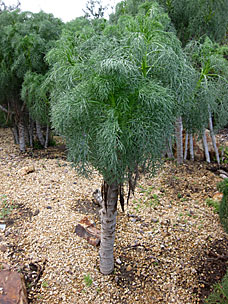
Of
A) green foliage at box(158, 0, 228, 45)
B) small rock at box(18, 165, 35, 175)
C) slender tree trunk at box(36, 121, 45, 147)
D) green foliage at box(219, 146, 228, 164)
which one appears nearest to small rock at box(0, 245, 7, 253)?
small rock at box(18, 165, 35, 175)

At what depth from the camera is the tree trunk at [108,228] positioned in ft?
7.78

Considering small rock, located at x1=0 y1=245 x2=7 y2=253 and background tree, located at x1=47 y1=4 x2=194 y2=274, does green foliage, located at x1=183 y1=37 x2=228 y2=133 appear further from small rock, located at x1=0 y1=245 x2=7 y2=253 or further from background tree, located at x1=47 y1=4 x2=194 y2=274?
small rock, located at x1=0 y1=245 x2=7 y2=253

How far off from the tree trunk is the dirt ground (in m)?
0.16

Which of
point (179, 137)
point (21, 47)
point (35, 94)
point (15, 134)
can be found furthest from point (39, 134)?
point (179, 137)

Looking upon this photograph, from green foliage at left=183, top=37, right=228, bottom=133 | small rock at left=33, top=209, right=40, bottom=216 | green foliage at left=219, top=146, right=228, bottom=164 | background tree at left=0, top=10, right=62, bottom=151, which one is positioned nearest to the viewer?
green foliage at left=183, top=37, right=228, bottom=133

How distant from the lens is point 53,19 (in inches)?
244

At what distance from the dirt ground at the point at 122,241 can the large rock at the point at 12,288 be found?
18cm

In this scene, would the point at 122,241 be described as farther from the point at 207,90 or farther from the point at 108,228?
the point at 207,90

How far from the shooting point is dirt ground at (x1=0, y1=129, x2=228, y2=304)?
2658mm

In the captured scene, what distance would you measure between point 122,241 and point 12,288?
54.9 inches

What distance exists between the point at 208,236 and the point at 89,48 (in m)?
2.83

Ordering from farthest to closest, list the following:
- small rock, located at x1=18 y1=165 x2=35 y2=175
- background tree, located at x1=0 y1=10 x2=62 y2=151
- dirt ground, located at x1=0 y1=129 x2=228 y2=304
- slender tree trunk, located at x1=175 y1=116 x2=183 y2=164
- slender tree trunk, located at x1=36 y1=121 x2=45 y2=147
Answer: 1. slender tree trunk, located at x1=36 y1=121 x2=45 y2=147
2. background tree, located at x1=0 y1=10 x2=62 y2=151
3. slender tree trunk, located at x1=175 y1=116 x2=183 y2=164
4. small rock, located at x1=18 y1=165 x2=35 y2=175
5. dirt ground, located at x1=0 y1=129 x2=228 y2=304

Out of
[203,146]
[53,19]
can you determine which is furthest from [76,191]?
[53,19]

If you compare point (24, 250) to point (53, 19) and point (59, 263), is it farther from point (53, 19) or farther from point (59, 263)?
point (53, 19)
